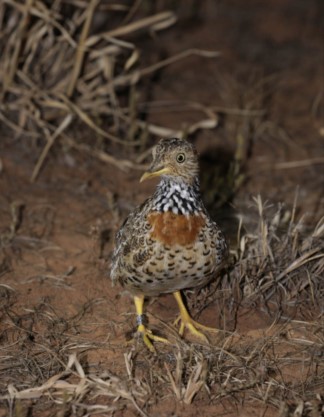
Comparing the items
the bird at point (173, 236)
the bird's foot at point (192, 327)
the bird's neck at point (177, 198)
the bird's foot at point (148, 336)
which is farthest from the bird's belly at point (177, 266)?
the bird's foot at point (192, 327)

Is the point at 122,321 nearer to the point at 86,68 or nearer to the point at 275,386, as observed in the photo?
the point at 275,386

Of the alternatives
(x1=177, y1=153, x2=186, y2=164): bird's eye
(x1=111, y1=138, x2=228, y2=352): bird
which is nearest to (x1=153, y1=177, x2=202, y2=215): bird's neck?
(x1=111, y1=138, x2=228, y2=352): bird

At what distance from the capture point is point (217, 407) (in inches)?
161

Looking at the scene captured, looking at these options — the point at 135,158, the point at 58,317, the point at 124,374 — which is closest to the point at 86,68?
the point at 135,158

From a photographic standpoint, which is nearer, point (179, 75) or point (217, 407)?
point (217, 407)

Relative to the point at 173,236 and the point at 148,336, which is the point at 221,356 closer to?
the point at 148,336

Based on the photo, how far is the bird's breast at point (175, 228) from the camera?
173 inches

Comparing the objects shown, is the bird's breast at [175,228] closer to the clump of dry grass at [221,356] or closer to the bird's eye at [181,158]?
the bird's eye at [181,158]

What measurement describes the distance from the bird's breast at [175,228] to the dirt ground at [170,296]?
67 cm

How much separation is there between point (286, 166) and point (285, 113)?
1.22m

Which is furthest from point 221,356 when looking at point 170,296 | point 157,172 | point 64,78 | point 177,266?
point 64,78

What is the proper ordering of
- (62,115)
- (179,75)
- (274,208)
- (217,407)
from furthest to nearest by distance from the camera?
1. (179,75)
2. (62,115)
3. (274,208)
4. (217,407)

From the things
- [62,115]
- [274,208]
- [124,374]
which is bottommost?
[124,374]

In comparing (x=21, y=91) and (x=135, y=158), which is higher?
(x=21, y=91)
